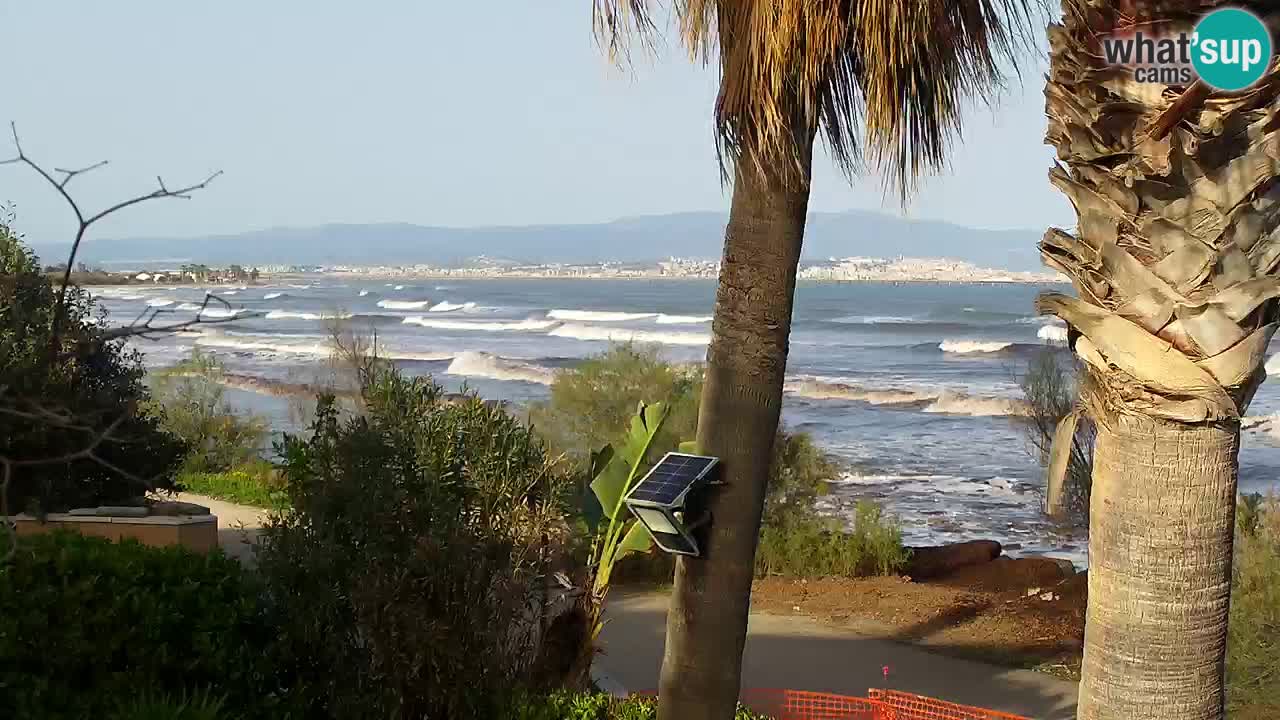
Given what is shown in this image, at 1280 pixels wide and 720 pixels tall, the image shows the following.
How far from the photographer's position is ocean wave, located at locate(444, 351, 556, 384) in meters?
45.3

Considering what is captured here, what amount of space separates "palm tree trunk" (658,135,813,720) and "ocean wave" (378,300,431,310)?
7257cm

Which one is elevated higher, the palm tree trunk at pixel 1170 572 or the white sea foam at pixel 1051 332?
the palm tree trunk at pixel 1170 572

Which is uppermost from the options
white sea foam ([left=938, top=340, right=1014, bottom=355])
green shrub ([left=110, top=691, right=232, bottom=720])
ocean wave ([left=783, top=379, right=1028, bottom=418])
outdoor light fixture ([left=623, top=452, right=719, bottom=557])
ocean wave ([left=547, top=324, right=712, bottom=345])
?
outdoor light fixture ([left=623, top=452, right=719, bottom=557])

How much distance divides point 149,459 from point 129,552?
6.43 metres

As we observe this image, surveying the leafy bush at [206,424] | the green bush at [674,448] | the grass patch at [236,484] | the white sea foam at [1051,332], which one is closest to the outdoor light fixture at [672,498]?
the green bush at [674,448]

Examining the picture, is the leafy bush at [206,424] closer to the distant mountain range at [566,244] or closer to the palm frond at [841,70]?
the palm frond at [841,70]

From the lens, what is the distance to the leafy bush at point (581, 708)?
624 centimetres

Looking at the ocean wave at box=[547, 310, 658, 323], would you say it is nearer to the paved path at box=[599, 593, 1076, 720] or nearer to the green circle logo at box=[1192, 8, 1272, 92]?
the paved path at box=[599, 593, 1076, 720]

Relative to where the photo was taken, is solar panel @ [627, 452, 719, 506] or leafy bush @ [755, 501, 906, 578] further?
leafy bush @ [755, 501, 906, 578]

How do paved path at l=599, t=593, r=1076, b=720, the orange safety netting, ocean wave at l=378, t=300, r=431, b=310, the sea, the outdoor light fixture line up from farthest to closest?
ocean wave at l=378, t=300, r=431, b=310
the sea
paved path at l=599, t=593, r=1076, b=720
the orange safety netting
the outdoor light fixture

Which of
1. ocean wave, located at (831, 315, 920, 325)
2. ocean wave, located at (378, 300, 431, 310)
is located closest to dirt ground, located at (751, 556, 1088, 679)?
ocean wave, located at (831, 315, 920, 325)

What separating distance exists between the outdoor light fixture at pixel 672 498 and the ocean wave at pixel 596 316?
6023cm

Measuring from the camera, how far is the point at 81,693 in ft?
17.0

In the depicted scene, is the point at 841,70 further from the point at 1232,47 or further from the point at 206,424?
the point at 206,424
